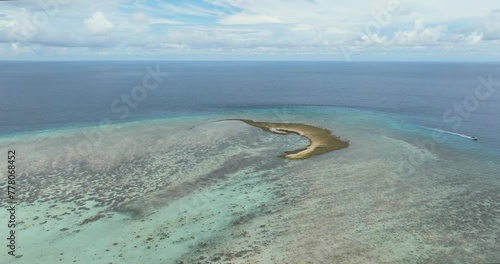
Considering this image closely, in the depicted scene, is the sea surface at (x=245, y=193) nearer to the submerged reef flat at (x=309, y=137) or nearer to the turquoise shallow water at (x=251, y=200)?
the turquoise shallow water at (x=251, y=200)

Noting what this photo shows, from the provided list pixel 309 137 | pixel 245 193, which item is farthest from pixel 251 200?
pixel 309 137

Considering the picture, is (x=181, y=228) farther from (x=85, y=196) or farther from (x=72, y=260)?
(x=85, y=196)

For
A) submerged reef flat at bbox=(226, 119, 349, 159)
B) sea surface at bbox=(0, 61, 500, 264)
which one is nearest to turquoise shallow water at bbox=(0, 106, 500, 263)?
sea surface at bbox=(0, 61, 500, 264)

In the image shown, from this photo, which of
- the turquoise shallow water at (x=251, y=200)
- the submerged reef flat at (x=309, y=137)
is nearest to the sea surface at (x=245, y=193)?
the turquoise shallow water at (x=251, y=200)

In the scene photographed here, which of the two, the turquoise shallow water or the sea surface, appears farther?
the sea surface

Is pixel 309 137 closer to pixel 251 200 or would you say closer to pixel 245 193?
pixel 245 193

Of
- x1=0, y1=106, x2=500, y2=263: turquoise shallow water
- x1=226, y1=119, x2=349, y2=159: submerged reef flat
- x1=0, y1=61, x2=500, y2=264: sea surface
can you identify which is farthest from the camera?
x1=226, y1=119, x2=349, y2=159: submerged reef flat

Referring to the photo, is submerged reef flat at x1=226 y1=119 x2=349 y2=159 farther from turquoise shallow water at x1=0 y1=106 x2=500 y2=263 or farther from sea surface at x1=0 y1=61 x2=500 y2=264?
turquoise shallow water at x1=0 y1=106 x2=500 y2=263
